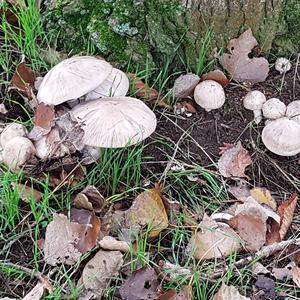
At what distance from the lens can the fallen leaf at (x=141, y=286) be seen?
255cm

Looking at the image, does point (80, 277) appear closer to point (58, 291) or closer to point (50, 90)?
point (58, 291)

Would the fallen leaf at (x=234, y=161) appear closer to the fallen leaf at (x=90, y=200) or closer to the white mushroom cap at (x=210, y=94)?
the white mushroom cap at (x=210, y=94)

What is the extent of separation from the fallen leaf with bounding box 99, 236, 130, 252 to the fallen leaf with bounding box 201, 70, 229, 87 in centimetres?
113

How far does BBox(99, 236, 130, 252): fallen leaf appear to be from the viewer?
264 centimetres

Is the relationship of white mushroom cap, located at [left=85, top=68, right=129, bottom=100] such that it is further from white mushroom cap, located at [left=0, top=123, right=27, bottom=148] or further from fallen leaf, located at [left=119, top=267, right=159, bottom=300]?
fallen leaf, located at [left=119, top=267, right=159, bottom=300]

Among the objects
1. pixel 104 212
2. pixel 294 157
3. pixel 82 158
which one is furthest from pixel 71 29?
pixel 294 157

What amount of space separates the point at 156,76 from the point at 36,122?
812 millimetres

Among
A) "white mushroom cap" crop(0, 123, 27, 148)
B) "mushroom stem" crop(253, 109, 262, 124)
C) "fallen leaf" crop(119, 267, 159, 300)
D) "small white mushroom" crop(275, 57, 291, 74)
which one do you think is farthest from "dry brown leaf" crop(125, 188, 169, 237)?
"small white mushroom" crop(275, 57, 291, 74)

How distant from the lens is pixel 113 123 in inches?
109

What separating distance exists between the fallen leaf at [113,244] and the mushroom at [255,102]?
106cm

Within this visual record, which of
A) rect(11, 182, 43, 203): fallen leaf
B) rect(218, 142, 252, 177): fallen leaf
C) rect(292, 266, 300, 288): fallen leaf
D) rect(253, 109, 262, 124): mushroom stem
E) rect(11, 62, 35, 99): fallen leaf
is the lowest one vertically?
rect(292, 266, 300, 288): fallen leaf

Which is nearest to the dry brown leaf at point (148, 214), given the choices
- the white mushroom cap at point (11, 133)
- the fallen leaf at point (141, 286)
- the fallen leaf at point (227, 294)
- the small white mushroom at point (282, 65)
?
the fallen leaf at point (141, 286)

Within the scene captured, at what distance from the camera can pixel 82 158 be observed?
2.94 m

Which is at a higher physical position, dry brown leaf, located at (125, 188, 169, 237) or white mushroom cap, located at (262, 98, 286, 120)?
white mushroom cap, located at (262, 98, 286, 120)
